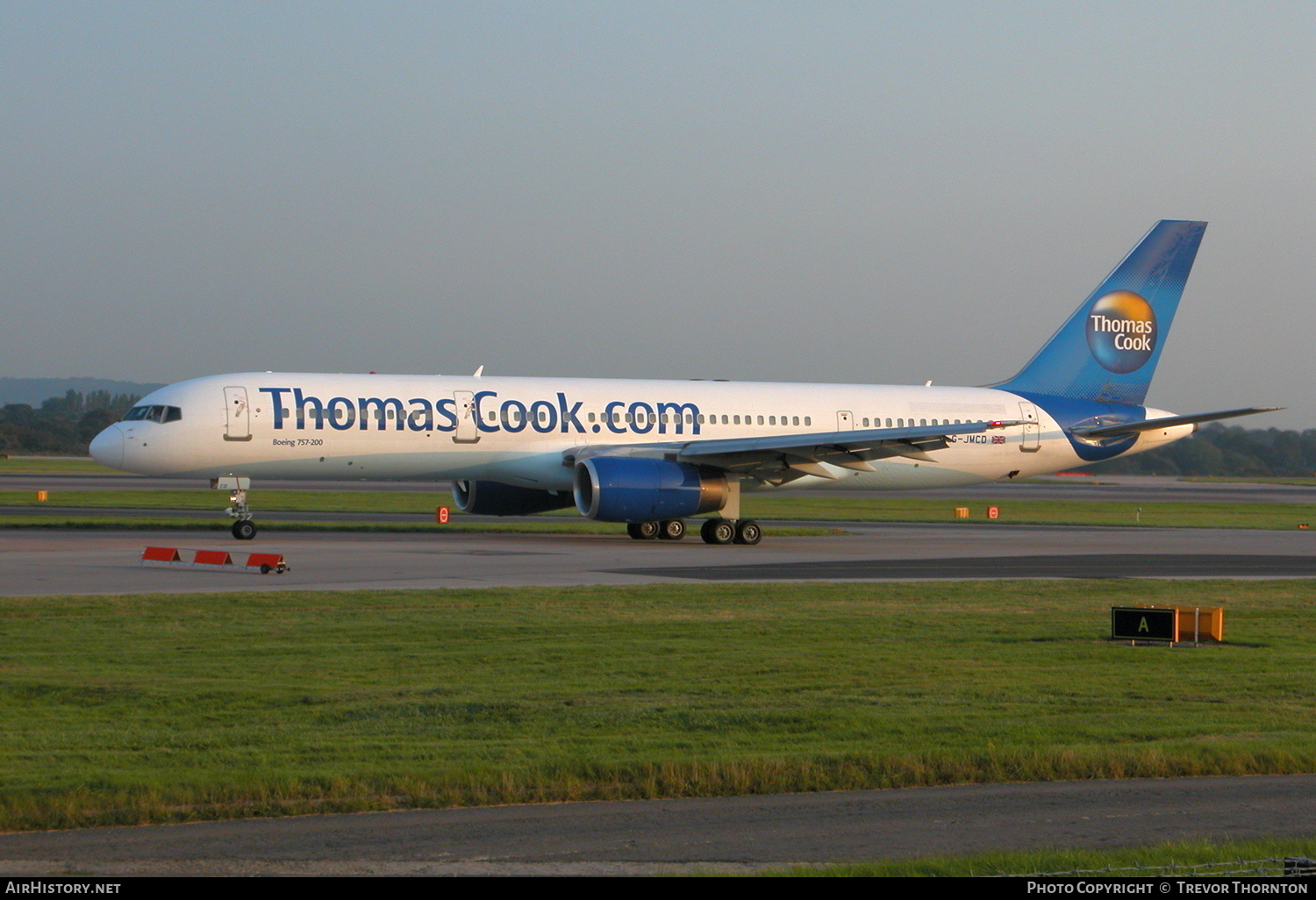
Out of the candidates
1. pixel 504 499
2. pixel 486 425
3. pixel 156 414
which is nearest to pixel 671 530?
pixel 504 499

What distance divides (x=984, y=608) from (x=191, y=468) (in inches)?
814

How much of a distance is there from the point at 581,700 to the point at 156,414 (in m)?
23.7

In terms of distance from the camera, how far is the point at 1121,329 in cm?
4456

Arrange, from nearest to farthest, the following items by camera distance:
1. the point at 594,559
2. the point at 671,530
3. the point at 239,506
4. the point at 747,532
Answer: the point at 594,559 < the point at 239,506 < the point at 747,532 < the point at 671,530

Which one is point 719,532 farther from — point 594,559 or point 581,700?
Answer: point 581,700

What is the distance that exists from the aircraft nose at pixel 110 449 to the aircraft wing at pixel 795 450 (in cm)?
1105

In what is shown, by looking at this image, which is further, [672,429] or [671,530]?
[672,429]

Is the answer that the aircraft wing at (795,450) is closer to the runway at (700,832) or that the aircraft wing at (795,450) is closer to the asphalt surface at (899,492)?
the runway at (700,832)

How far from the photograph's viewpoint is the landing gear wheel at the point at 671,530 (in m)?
38.3

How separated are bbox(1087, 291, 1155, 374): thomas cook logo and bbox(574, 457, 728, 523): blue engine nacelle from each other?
15119mm

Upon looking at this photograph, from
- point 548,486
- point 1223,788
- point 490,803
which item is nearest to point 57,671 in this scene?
point 490,803

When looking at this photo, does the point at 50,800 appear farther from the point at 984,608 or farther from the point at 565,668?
the point at 984,608

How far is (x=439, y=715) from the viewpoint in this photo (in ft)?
42.8

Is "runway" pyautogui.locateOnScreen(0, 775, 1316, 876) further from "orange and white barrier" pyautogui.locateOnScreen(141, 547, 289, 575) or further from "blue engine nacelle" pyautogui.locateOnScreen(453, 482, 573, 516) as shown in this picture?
"blue engine nacelle" pyautogui.locateOnScreen(453, 482, 573, 516)
